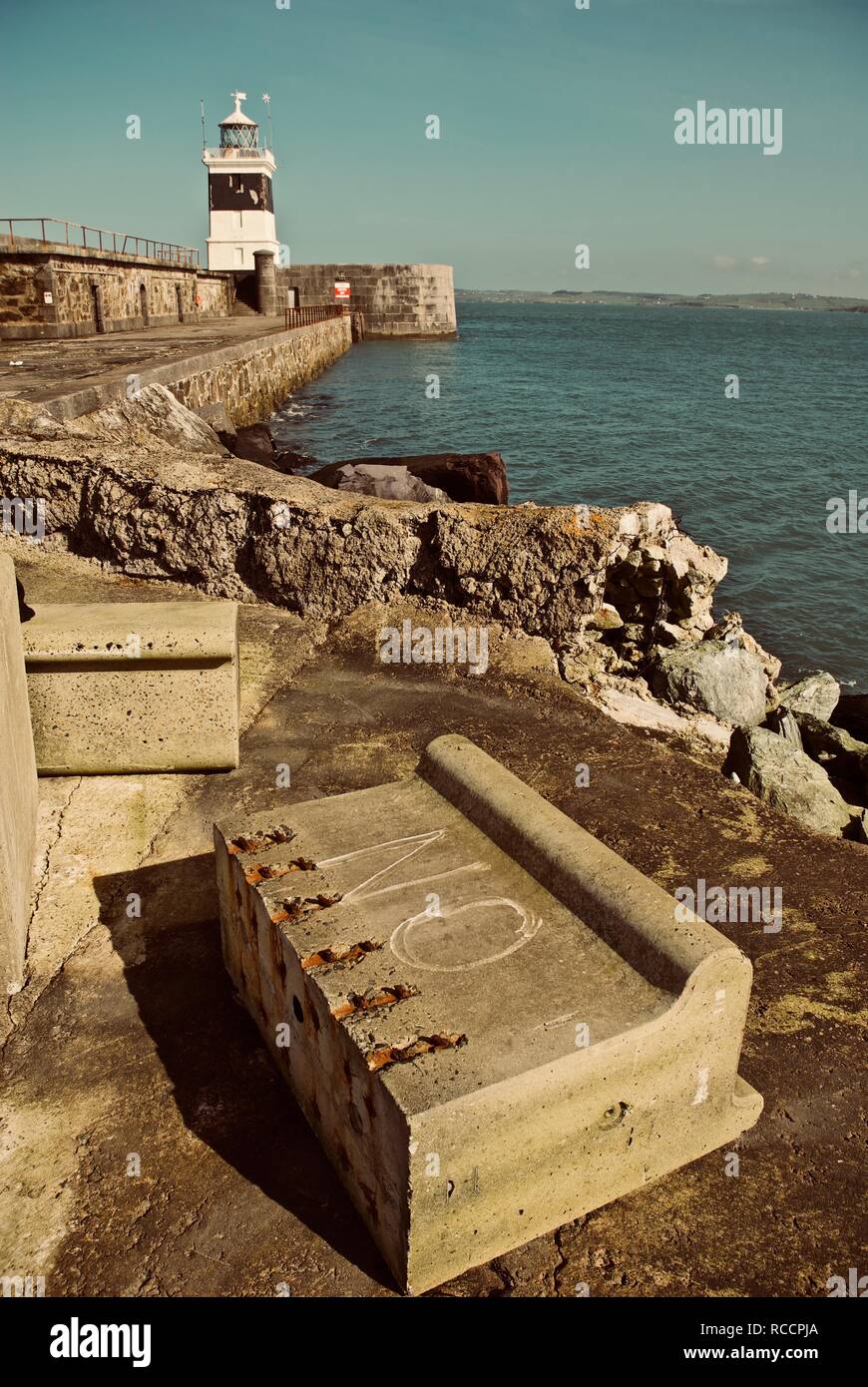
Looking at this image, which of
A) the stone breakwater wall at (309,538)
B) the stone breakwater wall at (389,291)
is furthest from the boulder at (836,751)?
the stone breakwater wall at (389,291)

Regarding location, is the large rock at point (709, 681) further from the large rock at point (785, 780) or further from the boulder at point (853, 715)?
the boulder at point (853, 715)

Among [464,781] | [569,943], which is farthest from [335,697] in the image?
[569,943]

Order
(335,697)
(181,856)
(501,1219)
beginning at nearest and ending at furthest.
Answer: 1. (501,1219)
2. (181,856)
3. (335,697)

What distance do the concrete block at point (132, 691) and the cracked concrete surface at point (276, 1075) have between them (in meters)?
0.14

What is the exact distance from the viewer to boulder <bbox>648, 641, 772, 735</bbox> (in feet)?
21.5

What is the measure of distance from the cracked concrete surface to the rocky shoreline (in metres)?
1.25

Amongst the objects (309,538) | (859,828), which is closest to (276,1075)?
(309,538)

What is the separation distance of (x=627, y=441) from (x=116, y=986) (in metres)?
27.2

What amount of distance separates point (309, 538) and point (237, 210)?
5470cm

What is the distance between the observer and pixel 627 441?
92.9 feet

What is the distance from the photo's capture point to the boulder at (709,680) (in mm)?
6559

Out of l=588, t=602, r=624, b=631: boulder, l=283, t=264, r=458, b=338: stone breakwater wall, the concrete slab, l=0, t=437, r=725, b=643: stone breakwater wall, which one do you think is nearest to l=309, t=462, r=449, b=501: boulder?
the concrete slab

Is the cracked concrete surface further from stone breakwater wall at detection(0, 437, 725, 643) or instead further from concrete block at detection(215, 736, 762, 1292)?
stone breakwater wall at detection(0, 437, 725, 643)
